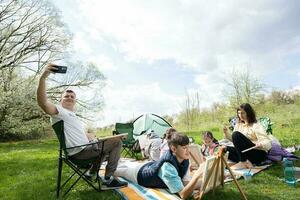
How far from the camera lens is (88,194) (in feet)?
12.3

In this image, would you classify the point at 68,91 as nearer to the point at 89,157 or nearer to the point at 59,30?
the point at 89,157

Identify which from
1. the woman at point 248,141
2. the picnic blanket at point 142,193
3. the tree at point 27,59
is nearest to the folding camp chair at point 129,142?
the woman at point 248,141

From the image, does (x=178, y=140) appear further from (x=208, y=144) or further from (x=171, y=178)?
(x=208, y=144)

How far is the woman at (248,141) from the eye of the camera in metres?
4.84

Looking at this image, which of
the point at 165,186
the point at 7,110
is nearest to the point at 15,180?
the point at 165,186

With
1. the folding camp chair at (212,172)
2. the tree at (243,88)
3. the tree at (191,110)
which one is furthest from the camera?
the tree at (243,88)

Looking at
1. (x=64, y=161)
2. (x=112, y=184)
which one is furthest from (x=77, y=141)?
(x=112, y=184)

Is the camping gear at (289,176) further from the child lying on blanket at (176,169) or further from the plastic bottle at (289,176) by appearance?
the child lying on blanket at (176,169)

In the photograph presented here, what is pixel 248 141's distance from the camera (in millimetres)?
4840

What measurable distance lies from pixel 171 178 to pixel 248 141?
6.47ft

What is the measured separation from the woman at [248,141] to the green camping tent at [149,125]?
123 inches

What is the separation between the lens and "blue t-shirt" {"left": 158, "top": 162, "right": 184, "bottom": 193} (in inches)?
129

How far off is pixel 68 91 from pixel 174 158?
59.3 inches

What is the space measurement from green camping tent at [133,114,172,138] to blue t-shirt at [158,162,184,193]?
4808 mm
